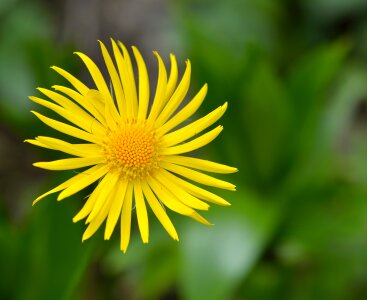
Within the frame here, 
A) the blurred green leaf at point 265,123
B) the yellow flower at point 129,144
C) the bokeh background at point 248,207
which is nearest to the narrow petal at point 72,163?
the yellow flower at point 129,144

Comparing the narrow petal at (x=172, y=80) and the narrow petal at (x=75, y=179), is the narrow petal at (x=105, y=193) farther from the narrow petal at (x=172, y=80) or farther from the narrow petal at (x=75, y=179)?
the narrow petal at (x=172, y=80)

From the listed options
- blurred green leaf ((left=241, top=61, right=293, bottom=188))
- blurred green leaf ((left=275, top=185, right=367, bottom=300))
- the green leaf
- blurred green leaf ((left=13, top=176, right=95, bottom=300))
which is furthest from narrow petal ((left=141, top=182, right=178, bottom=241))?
blurred green leaf ((left=275, top=185, right=367, bottom=300))

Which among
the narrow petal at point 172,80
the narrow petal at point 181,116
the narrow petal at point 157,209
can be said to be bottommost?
the narrow petal at point 157,209

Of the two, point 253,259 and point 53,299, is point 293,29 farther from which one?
point 53,299

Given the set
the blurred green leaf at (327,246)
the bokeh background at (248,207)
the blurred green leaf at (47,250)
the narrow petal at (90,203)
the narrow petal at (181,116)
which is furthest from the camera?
the blurred green leaf at (327,246)

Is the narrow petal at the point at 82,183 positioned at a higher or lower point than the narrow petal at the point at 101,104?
lower

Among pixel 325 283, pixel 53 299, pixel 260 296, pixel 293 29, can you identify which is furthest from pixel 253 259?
pixel 293 29
